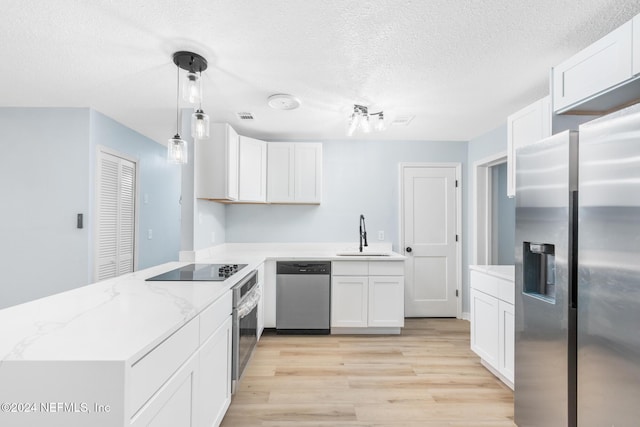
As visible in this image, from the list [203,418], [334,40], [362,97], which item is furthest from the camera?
[362,97]

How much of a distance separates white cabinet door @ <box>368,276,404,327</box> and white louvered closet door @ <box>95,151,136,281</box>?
2876 millimetres

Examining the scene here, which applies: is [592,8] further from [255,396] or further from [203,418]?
[255,396]

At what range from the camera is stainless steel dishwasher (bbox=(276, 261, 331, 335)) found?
3.44 metres

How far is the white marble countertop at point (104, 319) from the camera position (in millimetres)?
905

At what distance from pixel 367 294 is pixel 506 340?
142 centimetres

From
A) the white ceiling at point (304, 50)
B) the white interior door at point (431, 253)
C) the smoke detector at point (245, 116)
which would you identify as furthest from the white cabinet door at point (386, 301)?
the smoke detector at point (245, 116)

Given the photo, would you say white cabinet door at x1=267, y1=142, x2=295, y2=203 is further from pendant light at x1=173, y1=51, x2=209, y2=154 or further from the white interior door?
pendant light at x1=173, y1=51, x2=209, y2=154

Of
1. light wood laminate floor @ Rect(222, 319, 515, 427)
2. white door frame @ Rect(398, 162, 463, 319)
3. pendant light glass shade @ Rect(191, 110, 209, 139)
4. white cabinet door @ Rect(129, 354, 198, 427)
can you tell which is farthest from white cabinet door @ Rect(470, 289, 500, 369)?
pendant light glass shade @ Rect(191, 110, 209, 139)

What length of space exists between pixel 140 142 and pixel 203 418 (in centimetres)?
361

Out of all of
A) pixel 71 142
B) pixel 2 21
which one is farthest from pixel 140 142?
pixel 2 21

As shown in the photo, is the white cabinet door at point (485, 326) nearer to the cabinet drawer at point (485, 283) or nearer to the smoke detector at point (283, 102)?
the cabinet drawer at point (485, 283)

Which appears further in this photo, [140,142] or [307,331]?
[140,142]

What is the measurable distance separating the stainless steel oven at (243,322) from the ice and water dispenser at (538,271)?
1779 millimetres

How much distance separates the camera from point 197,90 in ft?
6.38
